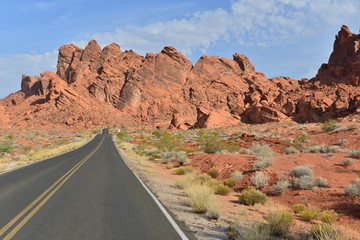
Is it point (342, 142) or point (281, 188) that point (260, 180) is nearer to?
point (281, 188)

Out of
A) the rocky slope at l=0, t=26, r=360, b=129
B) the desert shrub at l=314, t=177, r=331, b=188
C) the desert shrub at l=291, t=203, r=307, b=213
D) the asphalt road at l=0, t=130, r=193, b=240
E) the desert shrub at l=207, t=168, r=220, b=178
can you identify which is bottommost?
the desert shrub at l=291, t=203, r=307, b=213

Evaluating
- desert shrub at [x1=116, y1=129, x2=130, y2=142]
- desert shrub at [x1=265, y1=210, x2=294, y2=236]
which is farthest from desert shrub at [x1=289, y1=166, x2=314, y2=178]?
desert shrub at [x1=116, y1=129, x2=130, y2=142]

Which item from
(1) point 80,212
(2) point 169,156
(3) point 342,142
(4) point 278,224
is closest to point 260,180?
(4) point 278,224

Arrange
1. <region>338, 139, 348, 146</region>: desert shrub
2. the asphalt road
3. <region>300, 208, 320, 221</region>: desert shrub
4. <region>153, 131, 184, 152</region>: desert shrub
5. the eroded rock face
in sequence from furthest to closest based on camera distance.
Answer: the eroded rock face, <region>153, 131, 184, 152</region>: desert shrub, <region>338, 139, 348, 146</region>: desert shrub, <region>300, 208, 320, 221</region>: desert shrub, the asphalt road

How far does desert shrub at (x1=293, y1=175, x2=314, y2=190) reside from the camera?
10.6 metres

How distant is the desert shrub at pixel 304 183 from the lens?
1065cm

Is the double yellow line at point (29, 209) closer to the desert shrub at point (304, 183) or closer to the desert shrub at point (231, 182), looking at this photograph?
the desert shrub at point (231, 182)

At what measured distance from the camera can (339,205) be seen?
8.93 m

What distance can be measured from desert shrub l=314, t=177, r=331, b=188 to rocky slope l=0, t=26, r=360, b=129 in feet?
244

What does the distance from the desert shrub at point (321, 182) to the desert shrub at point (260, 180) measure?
78.0 inches

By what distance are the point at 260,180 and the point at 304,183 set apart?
1.84 meters

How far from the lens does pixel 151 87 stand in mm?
122875

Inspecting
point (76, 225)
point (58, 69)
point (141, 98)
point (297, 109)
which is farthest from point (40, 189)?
point (58, 69)

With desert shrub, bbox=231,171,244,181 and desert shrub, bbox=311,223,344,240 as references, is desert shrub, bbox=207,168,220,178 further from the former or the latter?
desert shrub, bbox=311,223,344,240
